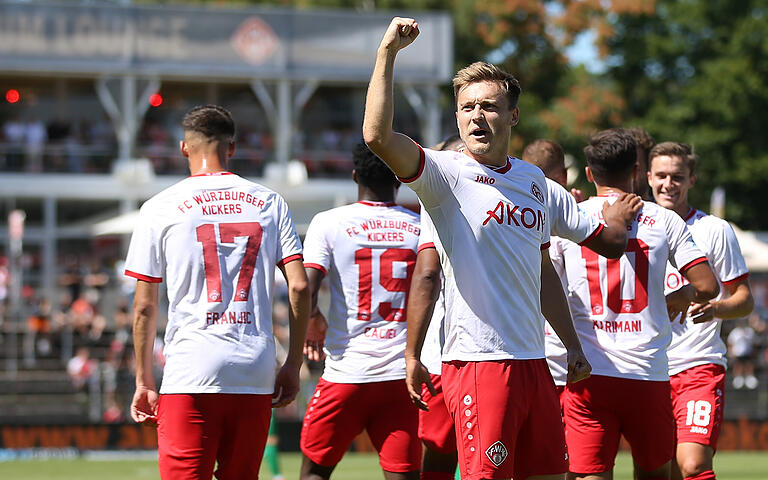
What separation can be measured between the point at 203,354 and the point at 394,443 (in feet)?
5.21

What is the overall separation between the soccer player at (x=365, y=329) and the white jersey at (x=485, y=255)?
1654 millimetres

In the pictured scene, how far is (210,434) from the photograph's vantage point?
5.54 meters

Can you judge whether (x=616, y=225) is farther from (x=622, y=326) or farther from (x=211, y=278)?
(x=211, y=278)

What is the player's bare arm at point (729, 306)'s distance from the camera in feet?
21.6

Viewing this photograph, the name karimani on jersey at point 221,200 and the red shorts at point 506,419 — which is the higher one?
the name karimani on jersey at point 221,200

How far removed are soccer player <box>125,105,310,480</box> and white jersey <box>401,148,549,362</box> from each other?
92 cm

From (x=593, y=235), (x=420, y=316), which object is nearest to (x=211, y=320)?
(x=420, y=316)

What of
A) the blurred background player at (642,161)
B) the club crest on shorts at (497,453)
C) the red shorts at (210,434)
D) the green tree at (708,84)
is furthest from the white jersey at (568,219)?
the green tree at (708,84)

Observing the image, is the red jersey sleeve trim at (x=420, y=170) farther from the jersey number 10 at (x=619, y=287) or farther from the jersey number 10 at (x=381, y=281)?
the jersey number 10 at (x=381, y=281)

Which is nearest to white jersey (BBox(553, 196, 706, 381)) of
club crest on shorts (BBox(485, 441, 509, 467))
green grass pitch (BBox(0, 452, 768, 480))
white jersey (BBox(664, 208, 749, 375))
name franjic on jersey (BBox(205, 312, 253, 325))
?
white jersey (BBox(664, 208, 749, 375))

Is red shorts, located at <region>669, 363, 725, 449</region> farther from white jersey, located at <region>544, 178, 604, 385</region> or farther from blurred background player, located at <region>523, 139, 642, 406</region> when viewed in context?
white jersey, located at <region>544, 178, 604, 385</region>

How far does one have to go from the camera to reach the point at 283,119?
32.1m

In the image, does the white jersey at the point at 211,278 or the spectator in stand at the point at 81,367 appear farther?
the spectator in stand at the point at 81,367

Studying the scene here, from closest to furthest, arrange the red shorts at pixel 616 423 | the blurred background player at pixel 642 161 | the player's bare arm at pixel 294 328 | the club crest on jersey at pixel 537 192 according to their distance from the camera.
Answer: the club crest on jersey at pixel 537 192, the player's bare arm at pixel 294 328, the red shorts at pixel 616 423, the blurred background player at pixel 642 161
